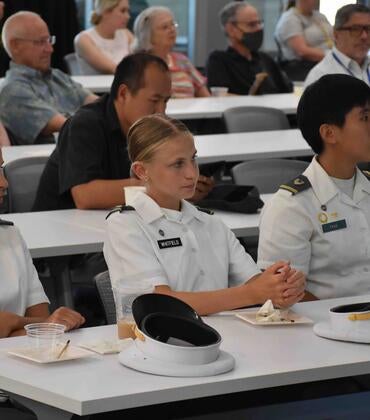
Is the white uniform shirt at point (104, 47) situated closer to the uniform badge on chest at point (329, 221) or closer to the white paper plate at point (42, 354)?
the uniform badge on chest at point (329, 221)

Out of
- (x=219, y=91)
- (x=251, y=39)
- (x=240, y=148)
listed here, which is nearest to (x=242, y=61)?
(x=251, y=39)

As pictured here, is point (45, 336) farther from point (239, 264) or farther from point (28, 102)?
point (28, 102)

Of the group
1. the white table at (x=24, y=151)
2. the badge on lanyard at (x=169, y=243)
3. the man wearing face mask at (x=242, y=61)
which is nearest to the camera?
the badge on lanyard at (x=169, y=243)

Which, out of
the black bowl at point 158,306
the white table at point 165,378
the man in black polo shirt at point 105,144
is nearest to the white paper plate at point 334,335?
the white table at point 165,378

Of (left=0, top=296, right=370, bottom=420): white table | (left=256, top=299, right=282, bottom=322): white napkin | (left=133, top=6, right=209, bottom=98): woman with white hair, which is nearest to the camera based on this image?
(left=0, top=296, right=370, bottom=420): white table

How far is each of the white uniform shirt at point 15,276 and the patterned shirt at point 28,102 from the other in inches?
131

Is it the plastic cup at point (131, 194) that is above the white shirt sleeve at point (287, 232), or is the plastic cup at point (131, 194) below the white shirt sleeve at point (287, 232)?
above

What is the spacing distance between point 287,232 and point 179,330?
103cm

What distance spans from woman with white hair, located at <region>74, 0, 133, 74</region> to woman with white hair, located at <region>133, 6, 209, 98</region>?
63cm

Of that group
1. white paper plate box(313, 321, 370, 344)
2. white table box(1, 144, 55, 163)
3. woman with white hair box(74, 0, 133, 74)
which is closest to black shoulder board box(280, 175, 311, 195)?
white paper plate box(313, 321, 370, 344)

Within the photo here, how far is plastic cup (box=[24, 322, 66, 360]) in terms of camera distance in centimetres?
257

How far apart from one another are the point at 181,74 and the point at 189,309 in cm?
583

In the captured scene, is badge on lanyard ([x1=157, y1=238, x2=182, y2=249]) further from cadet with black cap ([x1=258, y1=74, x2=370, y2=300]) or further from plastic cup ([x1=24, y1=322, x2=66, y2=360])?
plastic cup ([x1=24, y1=322, x2=66, y2=360])

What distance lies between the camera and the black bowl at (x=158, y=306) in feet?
8.23
